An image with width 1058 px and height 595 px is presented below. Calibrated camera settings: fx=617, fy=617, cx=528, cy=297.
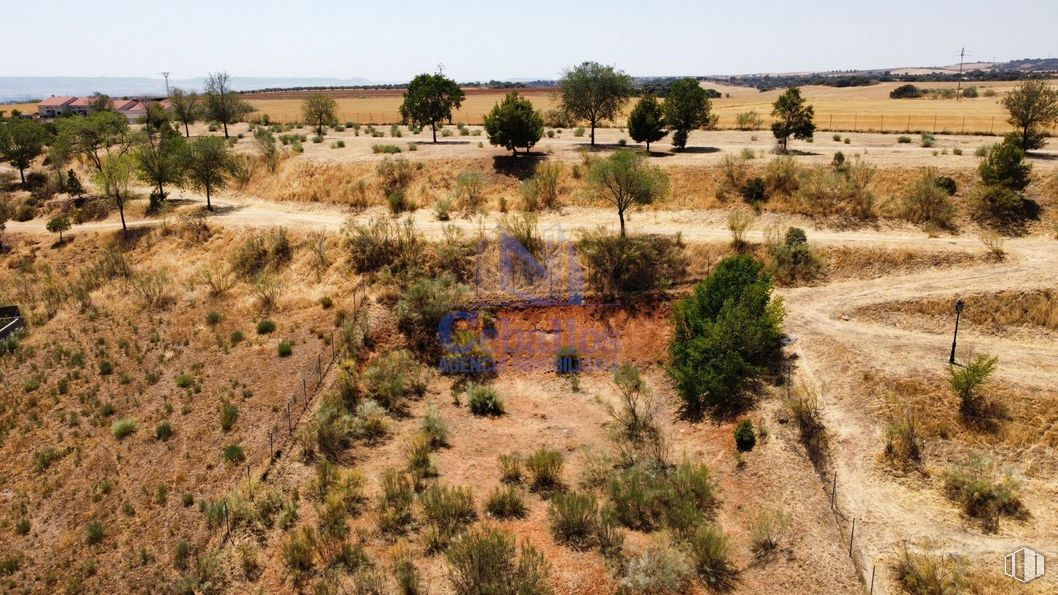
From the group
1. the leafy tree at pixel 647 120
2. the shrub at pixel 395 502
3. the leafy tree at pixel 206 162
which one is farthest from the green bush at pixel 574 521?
the leafy tree at pixel 206 162

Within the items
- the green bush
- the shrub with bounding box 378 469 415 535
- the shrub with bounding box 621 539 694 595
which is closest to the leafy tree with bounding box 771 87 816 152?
the green bush

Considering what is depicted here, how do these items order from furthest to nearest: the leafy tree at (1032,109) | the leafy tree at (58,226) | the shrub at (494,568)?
1. the leafy tree at (58,226)
2. the leafy tree at (1032,109)
3. the shrub at (494,568)

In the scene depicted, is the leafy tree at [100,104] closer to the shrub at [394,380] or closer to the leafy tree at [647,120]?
the leafy tree at [647,120]

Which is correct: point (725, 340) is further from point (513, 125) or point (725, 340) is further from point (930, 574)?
point (513, 125)

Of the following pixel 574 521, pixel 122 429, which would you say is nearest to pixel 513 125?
pixel 122 429

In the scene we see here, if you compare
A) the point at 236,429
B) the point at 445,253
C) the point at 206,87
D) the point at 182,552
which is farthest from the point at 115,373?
the point at 206,87

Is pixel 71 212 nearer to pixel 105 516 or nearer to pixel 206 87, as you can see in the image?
pixel 206 87
